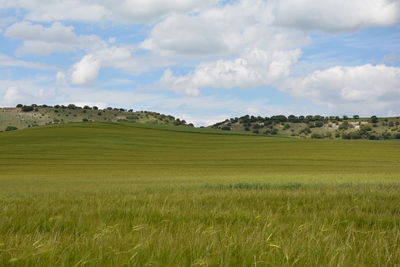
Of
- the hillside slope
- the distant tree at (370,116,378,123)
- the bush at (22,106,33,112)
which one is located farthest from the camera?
the bush at (22,106,33,112)

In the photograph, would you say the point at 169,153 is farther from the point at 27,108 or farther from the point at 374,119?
the point at 27,108

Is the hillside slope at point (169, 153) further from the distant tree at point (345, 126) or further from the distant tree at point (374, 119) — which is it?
the distant tree at point (374, 119)

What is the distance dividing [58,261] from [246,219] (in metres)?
3.05

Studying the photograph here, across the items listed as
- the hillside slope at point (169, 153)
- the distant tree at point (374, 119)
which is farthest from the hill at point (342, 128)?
the hillside slope at point (169, 153)

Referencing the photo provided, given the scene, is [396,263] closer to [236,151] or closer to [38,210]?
[38,210]

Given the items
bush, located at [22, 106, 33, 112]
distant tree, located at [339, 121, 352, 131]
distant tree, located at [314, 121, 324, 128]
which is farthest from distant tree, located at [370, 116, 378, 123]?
bush, located at [22, 106, 33, 112]

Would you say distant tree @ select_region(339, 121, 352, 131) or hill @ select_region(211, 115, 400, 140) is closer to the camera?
hill @ select_region(211, 115, 400, 140)

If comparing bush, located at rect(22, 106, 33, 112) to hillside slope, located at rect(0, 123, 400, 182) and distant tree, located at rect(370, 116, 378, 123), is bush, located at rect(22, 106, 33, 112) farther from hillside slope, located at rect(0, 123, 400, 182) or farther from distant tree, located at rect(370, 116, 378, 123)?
distant tree, located at rect(370, 116, 378, 123)

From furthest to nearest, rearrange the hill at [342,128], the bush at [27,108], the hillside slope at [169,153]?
the bush at [27,108], the hill at [342,128], the hillside slope at [169,153]

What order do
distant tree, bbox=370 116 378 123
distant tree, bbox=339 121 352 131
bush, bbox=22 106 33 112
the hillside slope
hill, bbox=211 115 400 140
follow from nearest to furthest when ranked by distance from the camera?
the hillside slope < hill, bbox=211 115 400 140 < distant tree, bbox=370 116 378 123 < distant tree, bbox=339 121 352 131 < bush, bbox=22 106 33 112

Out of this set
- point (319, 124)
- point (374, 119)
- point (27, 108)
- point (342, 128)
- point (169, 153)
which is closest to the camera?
point (169, 153)

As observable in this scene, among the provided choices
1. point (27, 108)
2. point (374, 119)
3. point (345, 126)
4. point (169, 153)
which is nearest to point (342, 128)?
point (345, 126)

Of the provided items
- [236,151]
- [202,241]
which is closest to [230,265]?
[202,241]

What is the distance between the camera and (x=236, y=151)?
3438 inches
